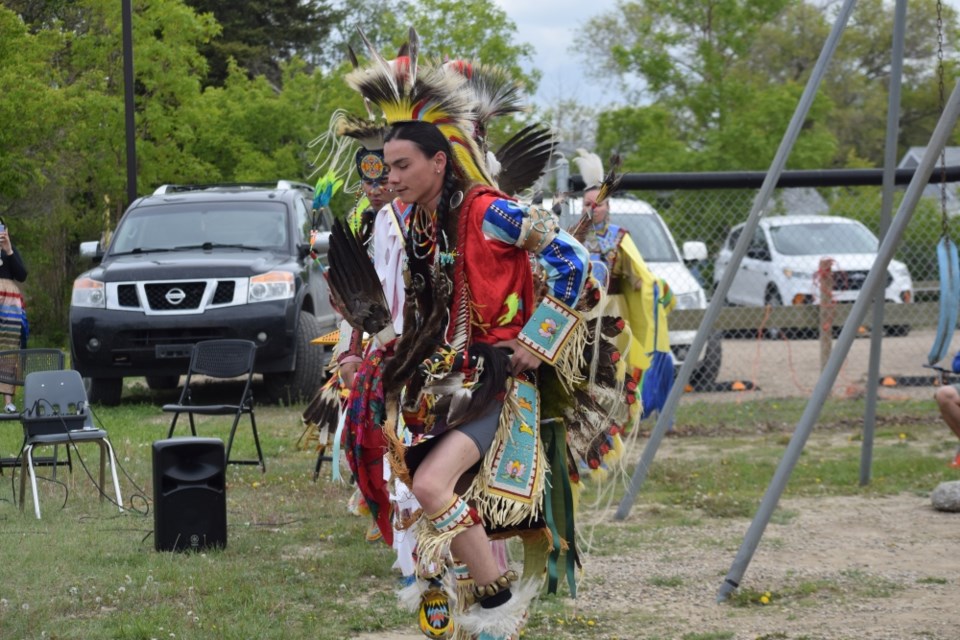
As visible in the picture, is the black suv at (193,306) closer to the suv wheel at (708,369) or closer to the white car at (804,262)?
the suv wheel at (708,369)

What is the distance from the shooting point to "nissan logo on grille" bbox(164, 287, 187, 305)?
11.9 metres

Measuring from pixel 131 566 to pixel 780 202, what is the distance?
12639mm

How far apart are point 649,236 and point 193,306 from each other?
14.6 ft

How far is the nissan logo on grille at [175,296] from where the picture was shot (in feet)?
38.9

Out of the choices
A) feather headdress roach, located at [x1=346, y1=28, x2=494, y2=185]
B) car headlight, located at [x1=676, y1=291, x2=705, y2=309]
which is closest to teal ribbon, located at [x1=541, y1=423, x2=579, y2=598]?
feather headdress roach, located at [x1=346, y1=28, x2=494, y2=185]

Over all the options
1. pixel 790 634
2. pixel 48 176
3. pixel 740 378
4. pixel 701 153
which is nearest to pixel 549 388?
pixel 790 634

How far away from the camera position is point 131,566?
6.19 m

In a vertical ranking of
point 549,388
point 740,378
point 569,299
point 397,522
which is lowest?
point 740,378

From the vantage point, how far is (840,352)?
5312 mm

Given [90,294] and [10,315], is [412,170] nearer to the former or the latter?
[10,315]

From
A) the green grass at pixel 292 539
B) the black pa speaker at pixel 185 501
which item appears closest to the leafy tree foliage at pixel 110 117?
the green grass at pixel 292 539

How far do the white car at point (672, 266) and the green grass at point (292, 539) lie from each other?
131 cm

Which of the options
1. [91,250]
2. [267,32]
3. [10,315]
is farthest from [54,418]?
[267,32]

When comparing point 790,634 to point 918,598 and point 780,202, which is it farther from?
point 780,202
